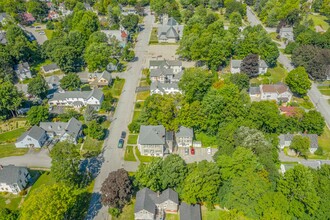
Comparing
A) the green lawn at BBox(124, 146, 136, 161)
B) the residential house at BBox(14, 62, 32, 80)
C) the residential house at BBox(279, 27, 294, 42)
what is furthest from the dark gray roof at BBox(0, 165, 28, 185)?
the residential house at BBox(279, 27, 294, 42)

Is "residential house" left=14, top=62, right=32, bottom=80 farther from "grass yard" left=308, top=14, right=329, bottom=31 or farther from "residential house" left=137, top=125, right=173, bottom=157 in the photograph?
"grass yard" left=308, top=14, right=329, bottom=31

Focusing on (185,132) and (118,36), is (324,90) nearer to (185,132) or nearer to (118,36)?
(185,132)

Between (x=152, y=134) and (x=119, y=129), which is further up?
(x=152, y=134)

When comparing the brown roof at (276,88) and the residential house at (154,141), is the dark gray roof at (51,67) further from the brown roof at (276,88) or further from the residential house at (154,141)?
the brown roof at (276,88)

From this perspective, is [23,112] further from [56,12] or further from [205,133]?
[56,12]

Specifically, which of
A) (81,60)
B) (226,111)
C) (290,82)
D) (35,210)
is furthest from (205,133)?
(81,60)

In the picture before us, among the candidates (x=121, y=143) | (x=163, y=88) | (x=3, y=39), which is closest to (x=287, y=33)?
(x=163, y=88)
